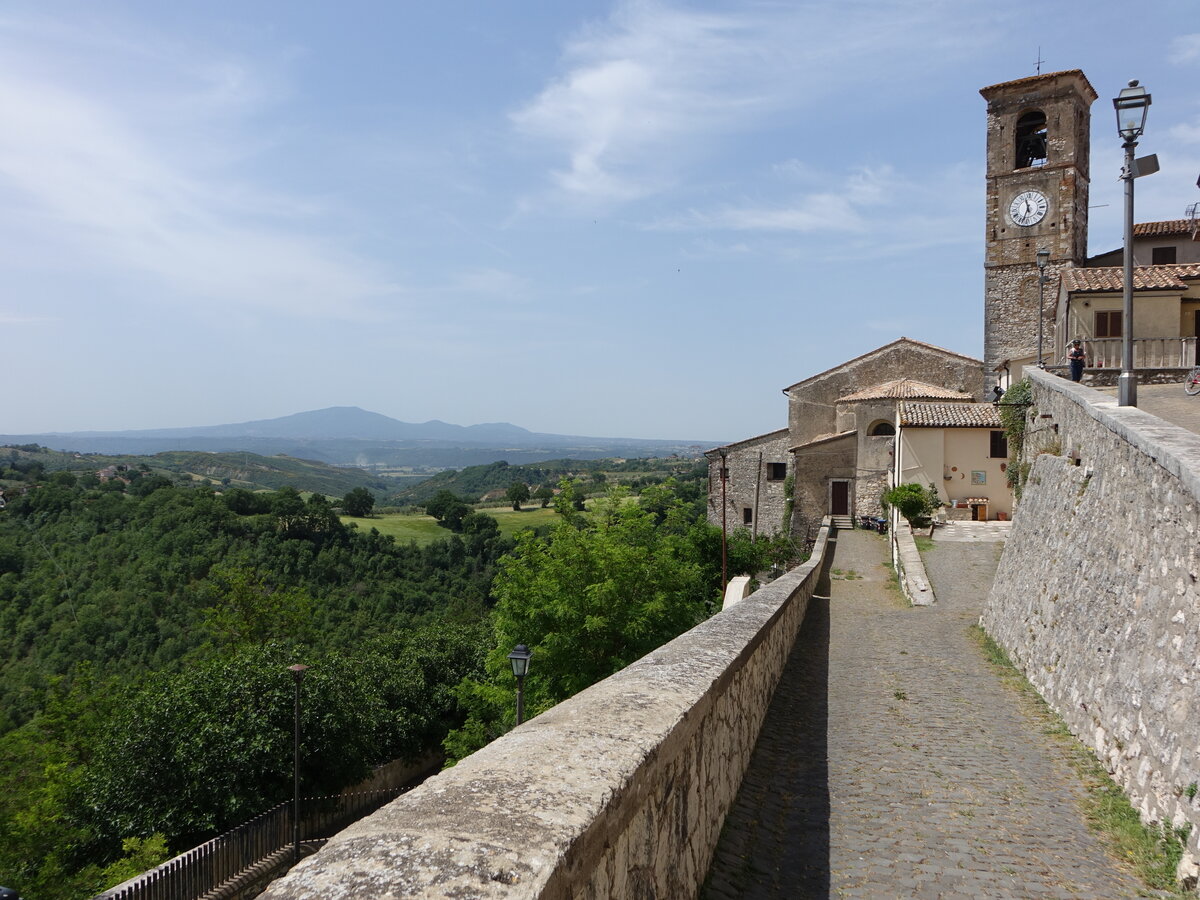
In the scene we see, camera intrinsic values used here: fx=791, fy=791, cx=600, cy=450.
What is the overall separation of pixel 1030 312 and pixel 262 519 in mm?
66424

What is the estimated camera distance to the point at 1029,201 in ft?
108

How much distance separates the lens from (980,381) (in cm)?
3600

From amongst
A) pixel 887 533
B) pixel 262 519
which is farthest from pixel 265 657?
pixel 262 519

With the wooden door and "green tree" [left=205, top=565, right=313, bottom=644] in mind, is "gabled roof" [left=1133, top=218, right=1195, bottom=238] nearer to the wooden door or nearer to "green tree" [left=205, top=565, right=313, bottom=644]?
the wooden door

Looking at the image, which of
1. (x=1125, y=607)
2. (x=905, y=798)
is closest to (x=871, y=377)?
(x=1125, y=607)

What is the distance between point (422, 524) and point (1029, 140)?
8113 cm

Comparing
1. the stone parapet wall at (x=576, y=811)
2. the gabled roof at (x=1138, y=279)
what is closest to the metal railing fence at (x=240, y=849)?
the stone parapet wall at (x=576, y=811)

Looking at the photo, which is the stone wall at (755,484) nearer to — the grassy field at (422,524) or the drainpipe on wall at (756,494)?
the drainpipe on wall at (756,494)

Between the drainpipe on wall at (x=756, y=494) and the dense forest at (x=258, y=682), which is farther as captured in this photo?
the drainpipe on wall at (x=756, y=494)

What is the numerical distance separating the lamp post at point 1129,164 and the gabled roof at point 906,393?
892 inches

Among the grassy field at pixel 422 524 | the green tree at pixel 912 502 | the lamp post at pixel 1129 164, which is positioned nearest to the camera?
the lamp post at pixel 1129 164

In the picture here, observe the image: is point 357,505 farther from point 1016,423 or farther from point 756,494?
point 1016,423

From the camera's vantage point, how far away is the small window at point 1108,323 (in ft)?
74.6

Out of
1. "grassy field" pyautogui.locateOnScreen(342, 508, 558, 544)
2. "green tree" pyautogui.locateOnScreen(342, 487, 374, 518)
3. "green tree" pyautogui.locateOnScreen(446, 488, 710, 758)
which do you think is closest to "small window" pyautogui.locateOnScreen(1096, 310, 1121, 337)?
"green tree" pyautogui.locateOnScreen(446, 488, 710, 758)
